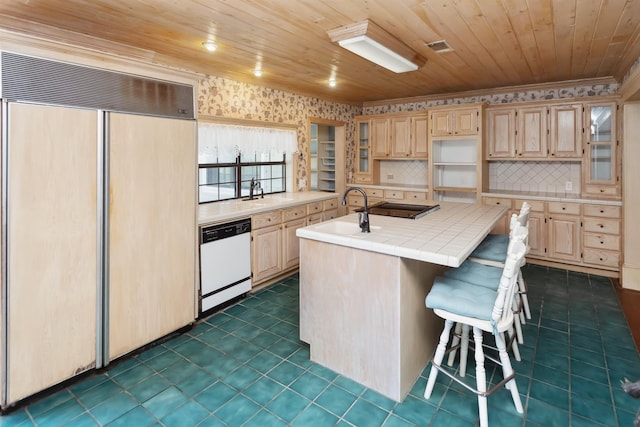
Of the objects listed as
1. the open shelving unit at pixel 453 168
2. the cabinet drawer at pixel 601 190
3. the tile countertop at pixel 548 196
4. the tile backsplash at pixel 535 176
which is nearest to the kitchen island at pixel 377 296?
the tile countertop at pixel 548 196

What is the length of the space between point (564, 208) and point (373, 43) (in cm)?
337

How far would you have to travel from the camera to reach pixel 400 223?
2.89 metres

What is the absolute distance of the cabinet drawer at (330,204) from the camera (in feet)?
16.3

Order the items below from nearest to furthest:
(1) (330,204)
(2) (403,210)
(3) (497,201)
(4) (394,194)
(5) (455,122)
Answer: (2) (403,210)
(3) (497,201)
(1) (330,204)
(5) (455,122)
(4) (394,194)

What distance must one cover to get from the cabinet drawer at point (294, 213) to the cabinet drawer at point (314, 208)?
3.5 inches

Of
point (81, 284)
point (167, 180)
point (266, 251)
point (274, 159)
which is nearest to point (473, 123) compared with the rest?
point (274, 159)

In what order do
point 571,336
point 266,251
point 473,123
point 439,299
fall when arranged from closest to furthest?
1. point 439,299
2. point 571,336
3. point 266,251
4. point 473,123

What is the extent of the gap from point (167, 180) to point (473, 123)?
4.08 metres

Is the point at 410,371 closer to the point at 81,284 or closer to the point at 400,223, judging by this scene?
the point at 400,223

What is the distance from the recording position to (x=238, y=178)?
4.62 meters

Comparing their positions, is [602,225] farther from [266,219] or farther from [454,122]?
[266,219]

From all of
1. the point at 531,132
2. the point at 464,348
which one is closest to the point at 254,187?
the point at 464,348

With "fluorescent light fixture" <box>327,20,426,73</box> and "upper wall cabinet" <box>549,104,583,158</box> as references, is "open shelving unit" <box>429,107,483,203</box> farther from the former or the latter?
"fluorescent light fixture" <box>327,20,426,73</box>

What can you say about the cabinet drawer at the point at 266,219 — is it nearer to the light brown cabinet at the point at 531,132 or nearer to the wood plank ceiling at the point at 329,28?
the wood plank ceiling at the point at 329,28
